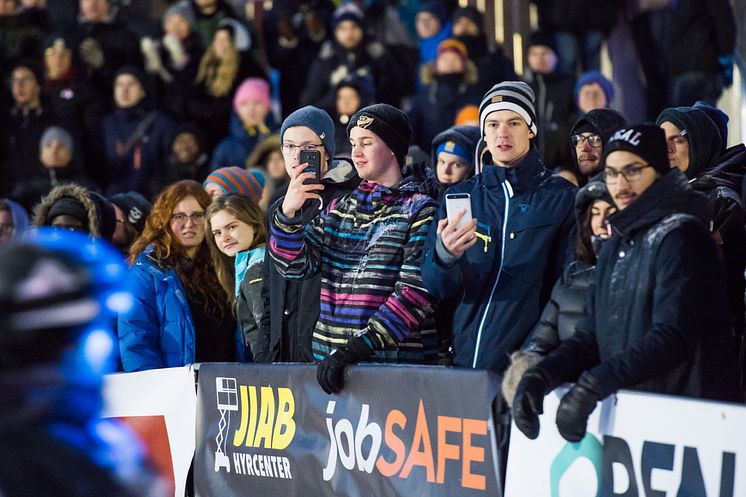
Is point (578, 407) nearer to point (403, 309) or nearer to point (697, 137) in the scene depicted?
point (403, 309)

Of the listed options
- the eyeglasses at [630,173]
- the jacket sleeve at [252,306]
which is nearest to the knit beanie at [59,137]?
the jacket sleeve at [252,306]

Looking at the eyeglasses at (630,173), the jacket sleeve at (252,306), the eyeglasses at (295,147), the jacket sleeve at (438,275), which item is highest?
the eyeglasses at (295,147)

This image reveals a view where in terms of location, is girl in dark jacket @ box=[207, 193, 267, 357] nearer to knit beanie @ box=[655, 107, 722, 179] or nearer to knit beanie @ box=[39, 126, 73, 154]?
knit beanie @ box=[655, 107, 722, 179]

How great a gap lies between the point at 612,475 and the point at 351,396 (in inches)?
63.3

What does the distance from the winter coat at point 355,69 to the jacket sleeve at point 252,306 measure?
4.99 m

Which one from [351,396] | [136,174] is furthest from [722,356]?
[136,174]

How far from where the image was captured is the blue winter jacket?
783 centimetres

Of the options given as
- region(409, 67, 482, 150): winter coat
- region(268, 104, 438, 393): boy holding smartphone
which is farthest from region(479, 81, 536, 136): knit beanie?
region(409, 67, 482, 150): winter coat

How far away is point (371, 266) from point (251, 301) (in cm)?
122

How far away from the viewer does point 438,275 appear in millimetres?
6109

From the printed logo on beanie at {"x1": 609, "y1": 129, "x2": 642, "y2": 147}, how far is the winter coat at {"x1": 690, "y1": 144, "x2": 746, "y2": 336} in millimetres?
806

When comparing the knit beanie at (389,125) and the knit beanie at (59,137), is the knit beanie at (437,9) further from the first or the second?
the knit beanie at (389,125)

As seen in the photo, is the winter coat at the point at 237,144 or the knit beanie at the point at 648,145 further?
the winter coat at the point at 237,144

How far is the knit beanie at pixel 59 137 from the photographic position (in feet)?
41.1
